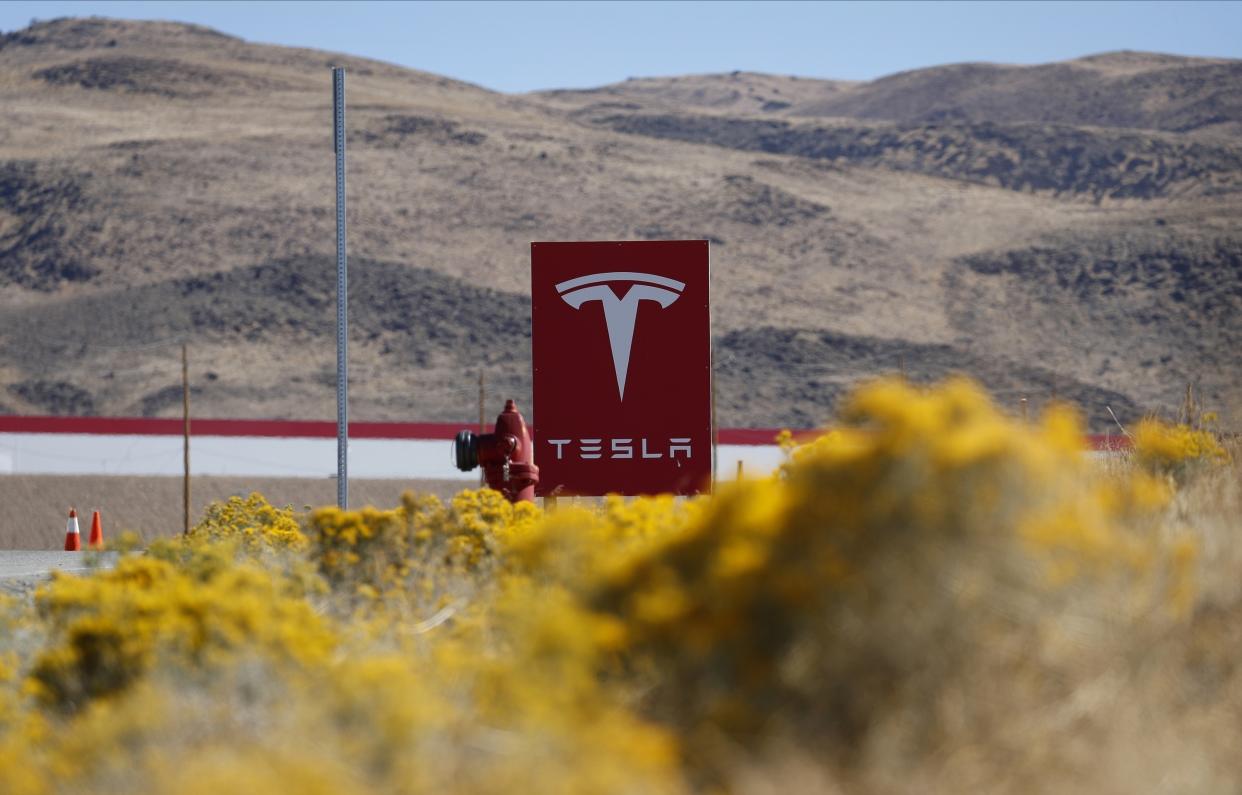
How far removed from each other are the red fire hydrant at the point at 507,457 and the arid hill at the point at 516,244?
32.3m

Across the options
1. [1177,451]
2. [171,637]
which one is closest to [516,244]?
[1177,451]

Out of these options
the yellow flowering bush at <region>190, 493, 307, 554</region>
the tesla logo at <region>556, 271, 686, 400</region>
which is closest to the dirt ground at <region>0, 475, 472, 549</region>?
the yellow flowering bush at <region>190, 493, 307, 554</region>

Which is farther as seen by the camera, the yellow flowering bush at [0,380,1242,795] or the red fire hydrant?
the red fire hydrant

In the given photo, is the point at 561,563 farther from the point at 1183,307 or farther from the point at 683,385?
the point at 1183,307

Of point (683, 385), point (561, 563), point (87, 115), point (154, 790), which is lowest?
point (154, 790)

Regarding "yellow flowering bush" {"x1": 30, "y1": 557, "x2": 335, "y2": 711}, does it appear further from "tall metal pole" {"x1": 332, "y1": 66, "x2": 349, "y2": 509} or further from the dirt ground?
the dirt ground

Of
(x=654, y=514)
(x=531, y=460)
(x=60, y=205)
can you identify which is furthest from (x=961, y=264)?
(x=654, y=514)

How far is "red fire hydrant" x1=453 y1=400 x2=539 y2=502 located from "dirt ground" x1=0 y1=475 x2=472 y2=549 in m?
16.4

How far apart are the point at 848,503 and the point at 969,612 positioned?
1.45ft

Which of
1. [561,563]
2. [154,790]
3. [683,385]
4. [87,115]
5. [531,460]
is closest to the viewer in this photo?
[154,790]

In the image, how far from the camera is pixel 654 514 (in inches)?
262

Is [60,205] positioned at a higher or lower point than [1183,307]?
higher

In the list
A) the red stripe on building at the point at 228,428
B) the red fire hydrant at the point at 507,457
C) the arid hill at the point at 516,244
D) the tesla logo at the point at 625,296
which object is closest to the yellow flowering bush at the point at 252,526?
the red fire hydrant at the point at 507,457

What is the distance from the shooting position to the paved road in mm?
12961
